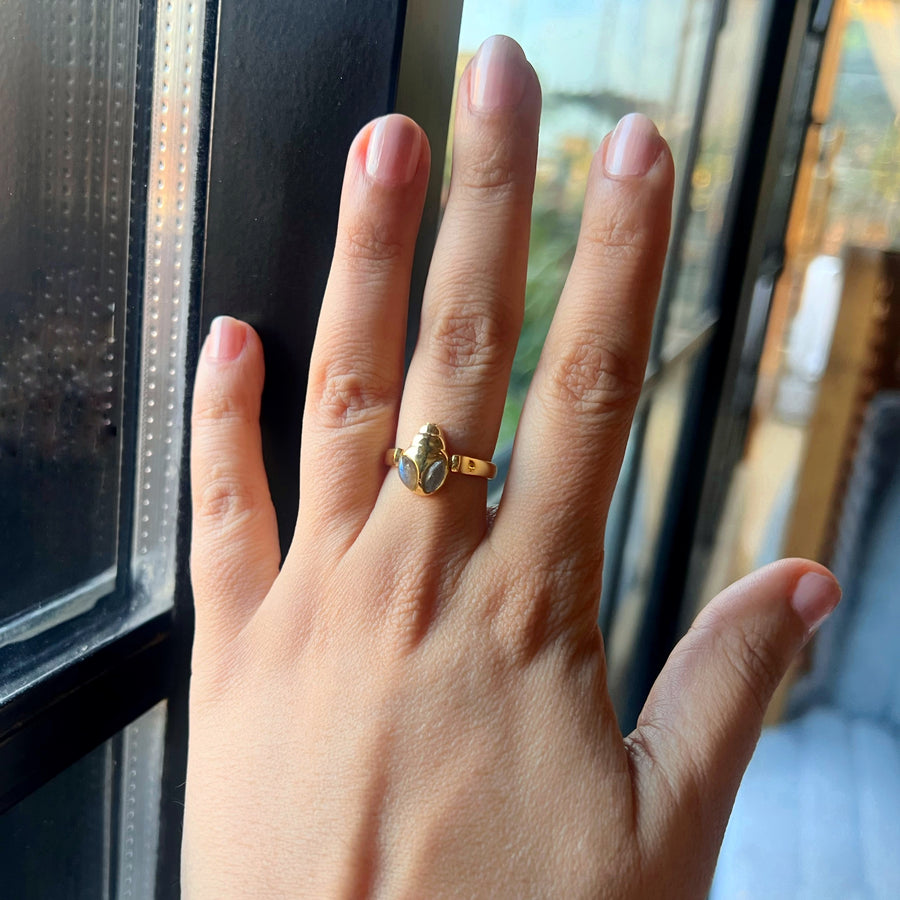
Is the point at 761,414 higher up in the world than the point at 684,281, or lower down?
lower down

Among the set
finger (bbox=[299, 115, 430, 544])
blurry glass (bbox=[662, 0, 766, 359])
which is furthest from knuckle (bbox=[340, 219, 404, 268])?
blurry glass (bbox=[662, 0, 766, 359])

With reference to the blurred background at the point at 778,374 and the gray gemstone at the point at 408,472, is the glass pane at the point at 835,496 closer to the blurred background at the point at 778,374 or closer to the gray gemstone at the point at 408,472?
the blurred background at the point at 778,374

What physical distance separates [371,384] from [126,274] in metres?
0.18

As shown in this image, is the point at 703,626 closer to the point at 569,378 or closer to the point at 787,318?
the point at 569,378

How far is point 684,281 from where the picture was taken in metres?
1.75

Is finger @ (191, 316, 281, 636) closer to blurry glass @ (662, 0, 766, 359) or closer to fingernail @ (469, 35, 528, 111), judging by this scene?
fingernail @ (469, 35, 528, 111)

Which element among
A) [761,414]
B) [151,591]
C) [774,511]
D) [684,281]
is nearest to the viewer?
[151,591]

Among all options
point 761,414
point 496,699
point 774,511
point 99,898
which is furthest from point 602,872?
point 761,414

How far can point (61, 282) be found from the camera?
0.48m

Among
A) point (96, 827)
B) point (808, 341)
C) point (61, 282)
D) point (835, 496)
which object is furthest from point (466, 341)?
point (808, 341)

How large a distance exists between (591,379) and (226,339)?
0.71ft

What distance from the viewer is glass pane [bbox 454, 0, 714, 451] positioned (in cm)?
90

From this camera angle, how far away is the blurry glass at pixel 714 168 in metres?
1.66

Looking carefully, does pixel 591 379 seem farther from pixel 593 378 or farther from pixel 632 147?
pixel 632 147
